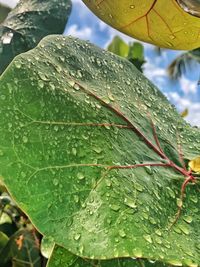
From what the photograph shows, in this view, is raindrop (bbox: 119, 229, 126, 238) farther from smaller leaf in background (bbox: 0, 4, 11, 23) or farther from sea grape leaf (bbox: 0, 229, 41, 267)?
smaller leaf in background (bbox: 0, 4, 11, 23)

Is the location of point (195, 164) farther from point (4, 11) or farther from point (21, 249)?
point (4, 11)

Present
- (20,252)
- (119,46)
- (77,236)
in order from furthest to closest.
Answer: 1. (119,46)
2. (20,252)
3. (77,236)

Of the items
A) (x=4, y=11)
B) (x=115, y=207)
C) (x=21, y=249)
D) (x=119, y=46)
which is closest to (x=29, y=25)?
(x=4, y=11)

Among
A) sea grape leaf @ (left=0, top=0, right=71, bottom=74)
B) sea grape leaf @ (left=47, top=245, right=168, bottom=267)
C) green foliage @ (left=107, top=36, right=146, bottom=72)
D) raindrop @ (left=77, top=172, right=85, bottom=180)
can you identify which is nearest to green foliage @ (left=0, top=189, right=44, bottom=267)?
sea grape leaf @ (left=0, top=0, right=71, bottom=74)


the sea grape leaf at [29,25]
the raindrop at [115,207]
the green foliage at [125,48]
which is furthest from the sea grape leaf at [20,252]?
the green foliage at [125,48]

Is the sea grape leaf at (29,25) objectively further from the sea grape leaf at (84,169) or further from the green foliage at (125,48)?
the green foliage at (125,48)

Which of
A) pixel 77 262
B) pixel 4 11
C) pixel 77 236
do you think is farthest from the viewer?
pixel 4 11
